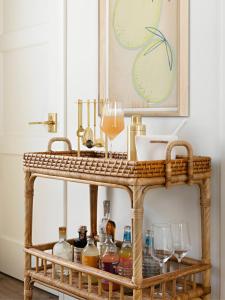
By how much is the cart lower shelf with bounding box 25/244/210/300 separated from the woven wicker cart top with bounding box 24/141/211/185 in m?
0.35

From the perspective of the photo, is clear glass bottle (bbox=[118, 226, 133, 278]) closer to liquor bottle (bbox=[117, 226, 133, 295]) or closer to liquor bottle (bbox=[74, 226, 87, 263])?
liquor bottle (bbox=[117, 226, 133, 295])

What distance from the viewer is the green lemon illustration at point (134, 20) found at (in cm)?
227

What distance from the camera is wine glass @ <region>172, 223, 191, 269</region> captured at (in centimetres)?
196

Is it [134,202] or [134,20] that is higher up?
[134,20]

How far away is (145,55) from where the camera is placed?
2.31 meters

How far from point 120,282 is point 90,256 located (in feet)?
1.07

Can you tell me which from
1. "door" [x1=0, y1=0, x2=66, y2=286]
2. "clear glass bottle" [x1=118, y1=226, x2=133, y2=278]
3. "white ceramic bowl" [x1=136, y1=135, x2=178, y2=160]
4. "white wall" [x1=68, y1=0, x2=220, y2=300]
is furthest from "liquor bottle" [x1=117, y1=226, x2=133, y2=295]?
"door" [x1=0, y1=0, x2=66, y2=286]

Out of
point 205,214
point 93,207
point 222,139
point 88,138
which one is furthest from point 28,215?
point 222,139

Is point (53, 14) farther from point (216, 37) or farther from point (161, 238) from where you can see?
point (161, 238)

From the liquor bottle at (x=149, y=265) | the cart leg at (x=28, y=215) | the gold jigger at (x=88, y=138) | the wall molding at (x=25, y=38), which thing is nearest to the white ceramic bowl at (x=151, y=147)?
the liquor bottle at (x=149, y=265)

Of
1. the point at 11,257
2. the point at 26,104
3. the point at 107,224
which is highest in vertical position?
the point at 26,104

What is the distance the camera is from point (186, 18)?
2.12m

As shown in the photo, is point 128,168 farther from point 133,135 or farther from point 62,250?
point 62,250

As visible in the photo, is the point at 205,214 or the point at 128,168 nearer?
the point at 128,168
